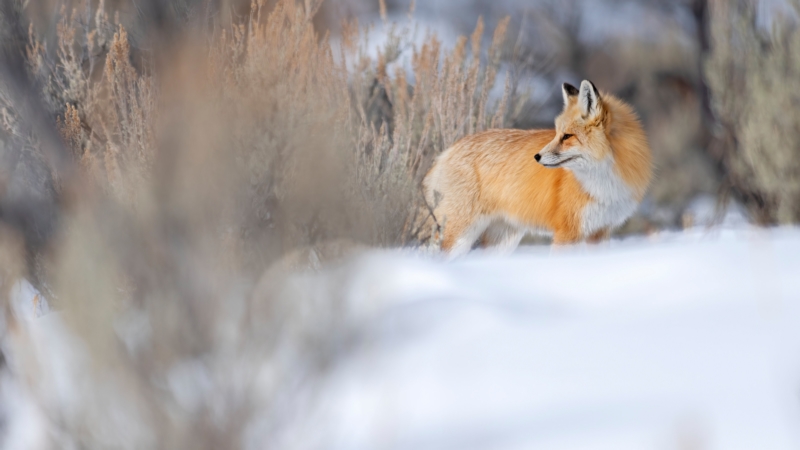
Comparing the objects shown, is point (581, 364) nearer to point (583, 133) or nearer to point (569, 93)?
point (583, 133)

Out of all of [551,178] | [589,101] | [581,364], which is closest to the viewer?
[581,364]

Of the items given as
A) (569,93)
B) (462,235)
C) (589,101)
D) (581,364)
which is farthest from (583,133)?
(581,364)

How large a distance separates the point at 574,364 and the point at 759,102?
16.0ft

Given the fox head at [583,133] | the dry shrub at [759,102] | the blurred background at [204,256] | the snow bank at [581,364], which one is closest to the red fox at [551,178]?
the fox head at [583,133]

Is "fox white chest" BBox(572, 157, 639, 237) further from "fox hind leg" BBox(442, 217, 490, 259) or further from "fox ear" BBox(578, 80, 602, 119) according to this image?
"fox hind leg" BBox(442, 217, 490, 259)

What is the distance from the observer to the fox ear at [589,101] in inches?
184

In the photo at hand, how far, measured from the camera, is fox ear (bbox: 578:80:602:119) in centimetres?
467

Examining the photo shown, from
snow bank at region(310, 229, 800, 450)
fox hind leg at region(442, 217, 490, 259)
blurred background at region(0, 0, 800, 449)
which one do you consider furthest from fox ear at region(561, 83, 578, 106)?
snow bank at region(310, 229, 800, 450)

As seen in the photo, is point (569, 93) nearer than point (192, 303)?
No

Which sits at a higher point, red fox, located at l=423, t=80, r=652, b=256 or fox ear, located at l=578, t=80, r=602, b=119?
fox ear, located at l=578, t=80, r=602, b=119

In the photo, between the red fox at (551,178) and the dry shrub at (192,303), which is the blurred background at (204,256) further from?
the red fox at (551,178)

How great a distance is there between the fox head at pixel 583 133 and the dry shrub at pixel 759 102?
1502 mm

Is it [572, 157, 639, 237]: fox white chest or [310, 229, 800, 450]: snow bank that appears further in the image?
[572, 157, 639, 237]: fox white chest

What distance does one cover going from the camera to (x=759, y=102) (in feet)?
20.2
